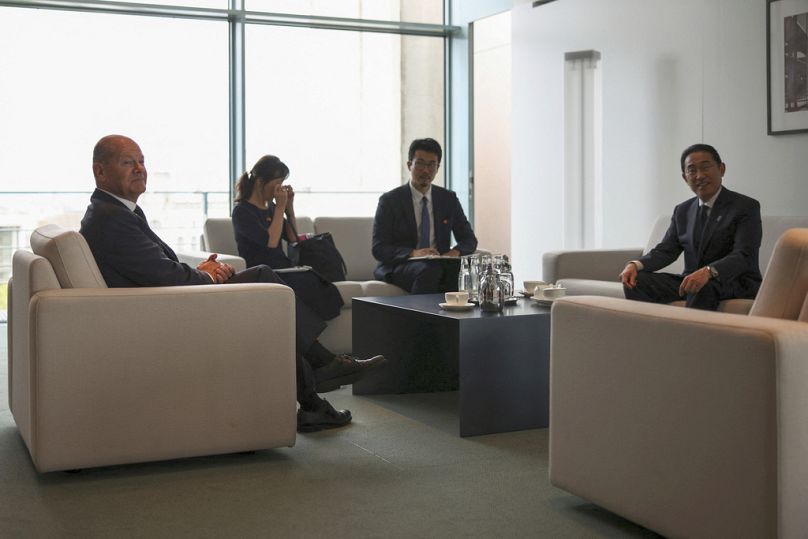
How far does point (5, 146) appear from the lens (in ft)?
21.6

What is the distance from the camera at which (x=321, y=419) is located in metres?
3.69

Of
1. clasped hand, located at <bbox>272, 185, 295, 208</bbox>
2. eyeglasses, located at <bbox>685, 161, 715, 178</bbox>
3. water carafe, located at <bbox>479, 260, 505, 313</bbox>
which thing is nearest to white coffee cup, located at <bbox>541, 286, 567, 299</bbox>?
water carafe, located at <bbox>479, 260, 505, 313</bbox>

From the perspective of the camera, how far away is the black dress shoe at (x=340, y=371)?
149 inches

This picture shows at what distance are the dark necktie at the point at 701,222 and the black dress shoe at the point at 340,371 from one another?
1476 mm

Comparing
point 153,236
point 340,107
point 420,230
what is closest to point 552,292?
point 420,230

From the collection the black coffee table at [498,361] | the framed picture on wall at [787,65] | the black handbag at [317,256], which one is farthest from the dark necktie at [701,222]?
the black handbag at [317,256]

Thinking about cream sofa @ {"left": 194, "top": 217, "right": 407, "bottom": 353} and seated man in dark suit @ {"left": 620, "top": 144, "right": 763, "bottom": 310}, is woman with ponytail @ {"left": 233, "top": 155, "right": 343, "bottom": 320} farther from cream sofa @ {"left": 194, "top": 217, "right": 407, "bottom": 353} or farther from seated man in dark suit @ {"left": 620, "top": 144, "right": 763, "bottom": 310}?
seated man in dark suit @ {"left": 620, "top": 144, "right": 763, "bottom": 310}

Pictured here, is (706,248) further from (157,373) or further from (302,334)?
(157,373)

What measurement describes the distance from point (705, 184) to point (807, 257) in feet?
6.86

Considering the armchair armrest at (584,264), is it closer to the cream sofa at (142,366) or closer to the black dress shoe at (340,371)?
the black dress shoe at (340,371)

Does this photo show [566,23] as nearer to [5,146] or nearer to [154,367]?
[5,146]

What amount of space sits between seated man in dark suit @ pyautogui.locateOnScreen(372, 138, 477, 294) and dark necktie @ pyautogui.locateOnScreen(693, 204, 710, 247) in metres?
1.34

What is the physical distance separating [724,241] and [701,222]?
6.3 inches

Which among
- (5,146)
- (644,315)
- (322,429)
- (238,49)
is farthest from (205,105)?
(644,315)
